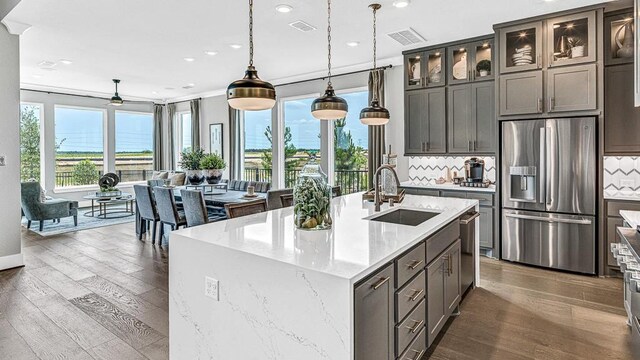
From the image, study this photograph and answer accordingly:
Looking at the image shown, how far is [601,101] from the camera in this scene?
3971 mm

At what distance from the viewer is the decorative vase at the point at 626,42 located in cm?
397

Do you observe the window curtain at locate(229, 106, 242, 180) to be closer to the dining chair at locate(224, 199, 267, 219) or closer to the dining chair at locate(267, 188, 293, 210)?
the dining chair at locate(267, 188, 293, 210)

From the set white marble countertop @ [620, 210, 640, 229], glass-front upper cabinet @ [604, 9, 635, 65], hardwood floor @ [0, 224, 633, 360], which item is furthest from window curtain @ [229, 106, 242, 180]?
white marble countertop @ [620, 210, 640, 229]

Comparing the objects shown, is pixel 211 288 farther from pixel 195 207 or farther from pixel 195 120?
pixel 195 120

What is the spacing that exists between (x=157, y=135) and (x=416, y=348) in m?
10.0

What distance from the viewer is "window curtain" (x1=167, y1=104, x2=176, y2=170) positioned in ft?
33.6

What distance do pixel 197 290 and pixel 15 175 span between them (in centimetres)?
406

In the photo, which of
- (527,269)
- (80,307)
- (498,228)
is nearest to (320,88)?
(498,228)

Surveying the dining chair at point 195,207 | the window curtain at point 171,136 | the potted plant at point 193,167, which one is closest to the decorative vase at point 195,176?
the potted plant at point 193,167

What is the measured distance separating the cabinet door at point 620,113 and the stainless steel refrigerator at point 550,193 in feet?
0.90

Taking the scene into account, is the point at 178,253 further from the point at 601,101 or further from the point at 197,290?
the point at 601,101

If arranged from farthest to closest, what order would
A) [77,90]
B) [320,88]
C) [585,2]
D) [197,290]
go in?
[77,90] → [320,88] → [585,2] → [197,290]

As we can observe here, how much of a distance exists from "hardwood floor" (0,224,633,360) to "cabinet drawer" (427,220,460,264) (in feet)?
2.37

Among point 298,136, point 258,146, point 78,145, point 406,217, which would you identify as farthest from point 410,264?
point 78,145
